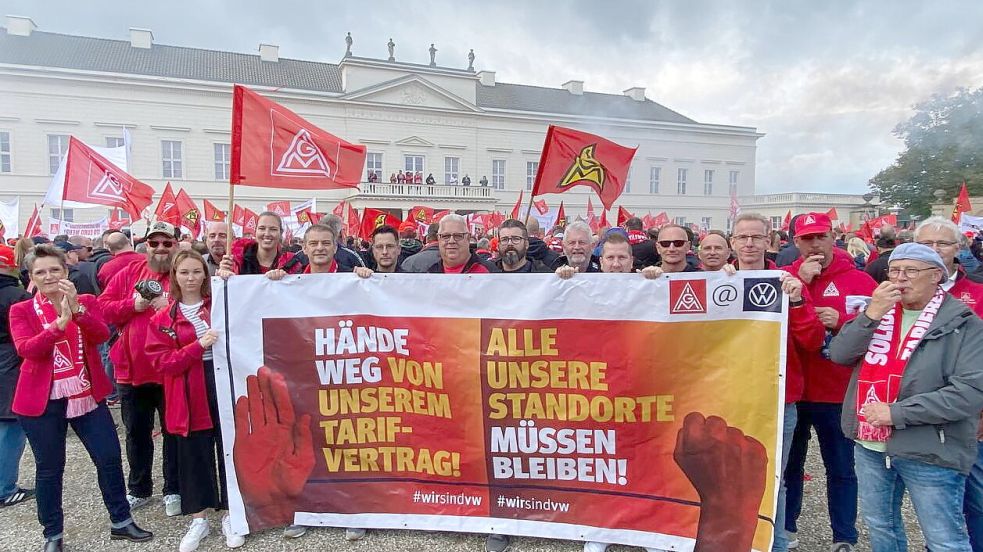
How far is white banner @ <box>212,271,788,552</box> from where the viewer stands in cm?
321

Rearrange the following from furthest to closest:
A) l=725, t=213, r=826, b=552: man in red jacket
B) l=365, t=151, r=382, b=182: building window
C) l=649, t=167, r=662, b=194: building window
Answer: l=649, t=167, r=662, b=194: building window
l=365, t=151, r=382, b=182: building window
l=725, t=213, r=826, b=552: man in red jacket

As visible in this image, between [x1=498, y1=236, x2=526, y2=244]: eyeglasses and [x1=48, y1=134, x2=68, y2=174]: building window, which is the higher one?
[x1=48, y1=134, x2=68, y2=174]: building window

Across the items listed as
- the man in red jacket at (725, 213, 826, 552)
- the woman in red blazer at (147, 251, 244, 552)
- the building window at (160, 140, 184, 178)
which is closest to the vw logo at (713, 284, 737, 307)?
the man in red jacket at (725, 213, 826, 552)

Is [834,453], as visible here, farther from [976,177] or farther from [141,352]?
[976,177]

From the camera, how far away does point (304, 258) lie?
444 centimetres

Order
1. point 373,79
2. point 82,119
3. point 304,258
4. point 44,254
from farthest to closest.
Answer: point 373,79, point 82,119, point 304,258, point 44,254

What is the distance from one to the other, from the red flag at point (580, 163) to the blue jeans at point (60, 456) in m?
4.31

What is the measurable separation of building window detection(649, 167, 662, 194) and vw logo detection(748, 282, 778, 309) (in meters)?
48.3

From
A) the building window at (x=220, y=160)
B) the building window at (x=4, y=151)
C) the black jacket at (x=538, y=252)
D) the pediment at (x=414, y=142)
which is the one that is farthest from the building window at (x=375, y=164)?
the black jacket at (x=538, y=252)

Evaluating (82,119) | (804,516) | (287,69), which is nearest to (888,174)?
(287,69)

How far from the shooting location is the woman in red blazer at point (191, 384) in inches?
140

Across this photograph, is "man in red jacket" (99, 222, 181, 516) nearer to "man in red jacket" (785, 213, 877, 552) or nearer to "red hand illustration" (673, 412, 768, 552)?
"red hand illustration" (673, 412, 768, 552)

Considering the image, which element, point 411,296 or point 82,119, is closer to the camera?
point 411,296

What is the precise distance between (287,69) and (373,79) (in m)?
6.95
